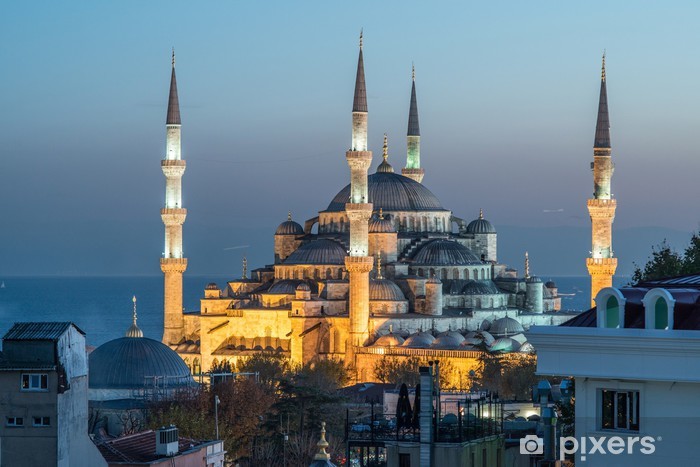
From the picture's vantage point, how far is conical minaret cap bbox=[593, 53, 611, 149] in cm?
7712

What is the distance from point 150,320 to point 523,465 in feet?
477

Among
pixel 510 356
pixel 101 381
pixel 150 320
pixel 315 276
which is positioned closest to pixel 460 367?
pixel 510 356

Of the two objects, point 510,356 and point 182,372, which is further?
point 510,356

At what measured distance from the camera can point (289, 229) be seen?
295ft

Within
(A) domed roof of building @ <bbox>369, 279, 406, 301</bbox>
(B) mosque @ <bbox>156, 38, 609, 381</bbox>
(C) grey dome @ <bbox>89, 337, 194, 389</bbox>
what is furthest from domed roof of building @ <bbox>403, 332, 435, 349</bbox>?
(C) grey dome @ <bbox>89, 337, 194, 389</bbox>

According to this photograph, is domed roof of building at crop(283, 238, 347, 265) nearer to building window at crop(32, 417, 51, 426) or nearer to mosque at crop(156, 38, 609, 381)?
mosque at crop(156, 38, 609, 381)

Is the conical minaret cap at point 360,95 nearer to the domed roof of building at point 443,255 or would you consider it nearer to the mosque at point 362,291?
the mosque at point 362,291

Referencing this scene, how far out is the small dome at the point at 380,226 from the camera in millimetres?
82750

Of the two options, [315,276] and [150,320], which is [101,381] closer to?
[315,276]

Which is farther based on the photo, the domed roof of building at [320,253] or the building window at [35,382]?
the domed roof of building at [320,253]

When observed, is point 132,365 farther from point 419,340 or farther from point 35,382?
point 35,382

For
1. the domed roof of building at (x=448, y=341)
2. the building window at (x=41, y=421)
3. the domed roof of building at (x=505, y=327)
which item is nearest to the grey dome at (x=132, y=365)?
the domed roof of building at (x=448, y=341)

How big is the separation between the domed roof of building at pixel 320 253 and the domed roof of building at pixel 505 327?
7.23m

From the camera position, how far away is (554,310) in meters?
89.4
